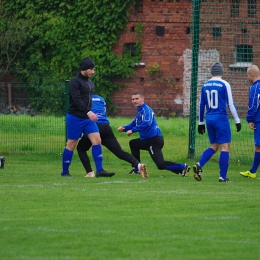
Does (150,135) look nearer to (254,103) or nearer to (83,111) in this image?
(83,111)

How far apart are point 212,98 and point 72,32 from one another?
74.4 ft

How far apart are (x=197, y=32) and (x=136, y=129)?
213 inches

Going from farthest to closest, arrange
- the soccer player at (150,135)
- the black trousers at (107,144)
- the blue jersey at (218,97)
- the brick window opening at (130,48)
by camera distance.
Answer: the brick window opening at (130,48), the black trousers at (107,144), the soccer player at (150,135), the blue jersey at (218,97)

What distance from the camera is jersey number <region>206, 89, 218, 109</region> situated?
554 inches

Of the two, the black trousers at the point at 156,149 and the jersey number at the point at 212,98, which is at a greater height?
the jersey number at the point at 212,98

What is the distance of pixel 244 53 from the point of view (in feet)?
73.2

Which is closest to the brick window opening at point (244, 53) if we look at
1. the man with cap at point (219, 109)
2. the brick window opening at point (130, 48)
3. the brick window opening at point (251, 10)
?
the brick window opening at point (251, 10)

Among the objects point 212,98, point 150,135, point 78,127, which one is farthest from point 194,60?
A: point 212,98

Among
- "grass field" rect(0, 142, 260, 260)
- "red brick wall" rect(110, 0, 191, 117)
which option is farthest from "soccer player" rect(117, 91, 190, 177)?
"red brick wall" rect(110, 0, 191, 117)

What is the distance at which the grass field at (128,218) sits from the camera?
301 inches

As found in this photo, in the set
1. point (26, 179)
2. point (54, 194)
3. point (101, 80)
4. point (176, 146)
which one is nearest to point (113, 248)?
point (54, 194)

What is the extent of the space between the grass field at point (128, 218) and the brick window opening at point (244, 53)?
24.8ft

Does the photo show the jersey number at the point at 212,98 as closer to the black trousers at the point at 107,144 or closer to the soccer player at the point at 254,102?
the soccer player at the point at 254,102

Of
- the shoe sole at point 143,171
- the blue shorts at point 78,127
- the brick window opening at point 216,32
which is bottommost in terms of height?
the shoe sole at point 143,171
